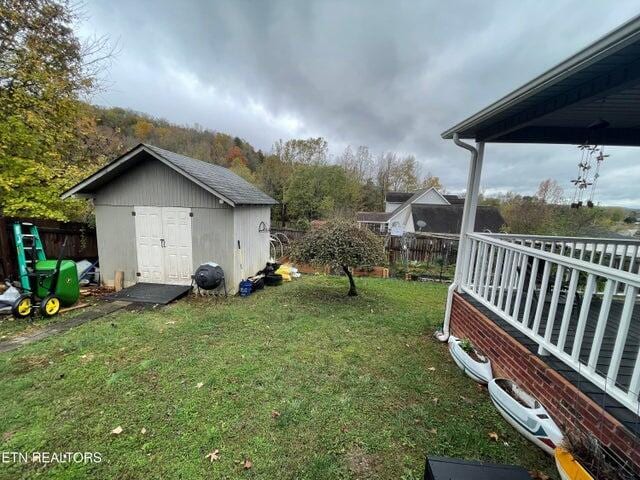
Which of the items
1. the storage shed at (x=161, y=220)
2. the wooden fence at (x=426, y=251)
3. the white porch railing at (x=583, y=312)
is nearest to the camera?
the white porch railing at (x=583, y=312)

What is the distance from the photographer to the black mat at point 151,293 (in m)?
6.51

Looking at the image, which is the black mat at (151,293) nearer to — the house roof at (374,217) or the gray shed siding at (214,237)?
the gray shed siding at (214,237)

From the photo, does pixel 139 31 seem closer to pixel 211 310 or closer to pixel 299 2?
pixel 299 2

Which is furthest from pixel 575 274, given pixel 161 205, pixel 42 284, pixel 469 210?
pixel 42 284

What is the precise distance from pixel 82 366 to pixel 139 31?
33.1 ft

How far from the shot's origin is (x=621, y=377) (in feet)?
7.90

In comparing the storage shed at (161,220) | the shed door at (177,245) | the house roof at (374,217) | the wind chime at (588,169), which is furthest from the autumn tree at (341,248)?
the house roof at (374,217)

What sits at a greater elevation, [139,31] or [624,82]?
[139,31]

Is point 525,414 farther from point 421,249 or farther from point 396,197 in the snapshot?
point 396,197

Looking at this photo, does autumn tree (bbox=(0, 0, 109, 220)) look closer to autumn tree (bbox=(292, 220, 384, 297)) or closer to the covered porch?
autumn tree (bbox=(292, 220, 384, 297))

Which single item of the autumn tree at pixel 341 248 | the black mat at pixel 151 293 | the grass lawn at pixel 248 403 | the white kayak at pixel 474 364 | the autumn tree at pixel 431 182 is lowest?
the black mat at pixel 151 293

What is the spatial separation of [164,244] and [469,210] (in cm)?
726

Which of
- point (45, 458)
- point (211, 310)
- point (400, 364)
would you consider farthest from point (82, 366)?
point (400, 364)

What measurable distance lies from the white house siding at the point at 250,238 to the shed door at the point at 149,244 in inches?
82.0
